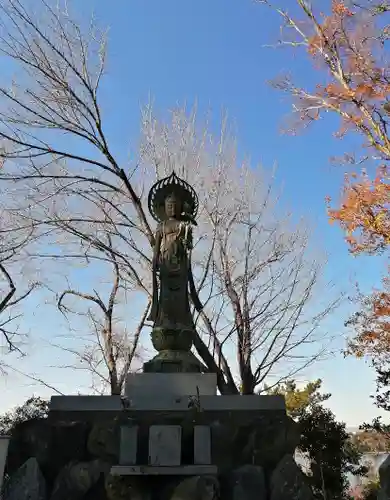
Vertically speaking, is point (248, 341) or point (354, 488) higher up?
point (248, 341)

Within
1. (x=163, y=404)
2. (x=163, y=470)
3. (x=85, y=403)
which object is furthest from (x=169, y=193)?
(x=163, y=470)

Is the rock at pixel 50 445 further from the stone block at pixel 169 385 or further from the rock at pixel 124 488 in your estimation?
the stone block at pixel 169 385

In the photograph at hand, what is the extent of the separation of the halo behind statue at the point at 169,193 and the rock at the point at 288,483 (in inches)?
129

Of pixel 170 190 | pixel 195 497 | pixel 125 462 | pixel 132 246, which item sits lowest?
pixel 195 497

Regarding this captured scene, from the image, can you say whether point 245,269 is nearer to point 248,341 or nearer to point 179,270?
point 248,341

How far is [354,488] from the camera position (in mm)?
12820

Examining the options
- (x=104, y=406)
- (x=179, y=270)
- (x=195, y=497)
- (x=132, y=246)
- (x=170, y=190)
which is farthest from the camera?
(x=132, y=246)

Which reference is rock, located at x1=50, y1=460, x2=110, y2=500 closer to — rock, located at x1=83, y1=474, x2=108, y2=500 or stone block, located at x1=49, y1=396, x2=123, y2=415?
rock, located at x1=83, y1=474, x2=108, y2=500

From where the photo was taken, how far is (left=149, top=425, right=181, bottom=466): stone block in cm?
390

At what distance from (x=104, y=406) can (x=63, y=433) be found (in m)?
0.46

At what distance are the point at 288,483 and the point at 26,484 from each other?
7.90ft

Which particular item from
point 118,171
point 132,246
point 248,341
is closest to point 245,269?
point 248,341

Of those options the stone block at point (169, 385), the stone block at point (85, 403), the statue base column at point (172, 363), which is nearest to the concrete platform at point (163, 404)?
the stone block at point (85, 403)

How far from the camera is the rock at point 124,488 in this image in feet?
12.4
